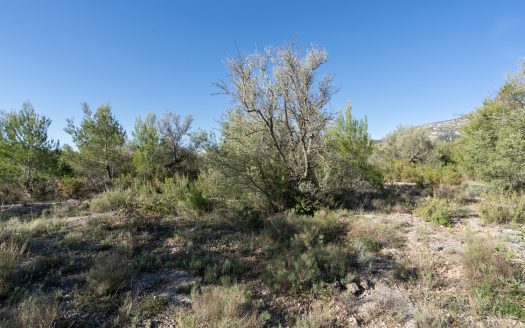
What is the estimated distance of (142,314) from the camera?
316 centimetres

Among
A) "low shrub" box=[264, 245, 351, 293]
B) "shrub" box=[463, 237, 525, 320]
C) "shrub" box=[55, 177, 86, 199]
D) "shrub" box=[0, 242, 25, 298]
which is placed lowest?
"shrub" box=[463, 237, 525, 320]

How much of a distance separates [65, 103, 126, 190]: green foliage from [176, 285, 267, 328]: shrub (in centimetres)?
1315

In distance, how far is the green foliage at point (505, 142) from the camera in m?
7.27

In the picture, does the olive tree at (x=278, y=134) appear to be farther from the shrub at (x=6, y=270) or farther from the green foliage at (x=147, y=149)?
the green foliage at (x=147, y=149)

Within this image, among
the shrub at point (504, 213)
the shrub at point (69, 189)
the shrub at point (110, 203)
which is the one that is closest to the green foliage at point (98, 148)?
the shrub at point (69, 189)

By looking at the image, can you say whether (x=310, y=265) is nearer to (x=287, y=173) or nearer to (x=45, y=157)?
(x=287, y=173)

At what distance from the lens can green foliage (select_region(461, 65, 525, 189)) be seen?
7273 millimetres

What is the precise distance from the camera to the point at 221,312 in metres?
3.01

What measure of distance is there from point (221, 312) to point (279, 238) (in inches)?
109

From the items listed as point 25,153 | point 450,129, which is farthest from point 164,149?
point 450,129

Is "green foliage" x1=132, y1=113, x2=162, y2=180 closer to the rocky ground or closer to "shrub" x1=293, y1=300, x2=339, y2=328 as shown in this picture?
the rocky ground

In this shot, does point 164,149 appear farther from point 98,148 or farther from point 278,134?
point 278,134

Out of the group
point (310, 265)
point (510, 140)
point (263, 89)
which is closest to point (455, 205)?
point (510, 140)

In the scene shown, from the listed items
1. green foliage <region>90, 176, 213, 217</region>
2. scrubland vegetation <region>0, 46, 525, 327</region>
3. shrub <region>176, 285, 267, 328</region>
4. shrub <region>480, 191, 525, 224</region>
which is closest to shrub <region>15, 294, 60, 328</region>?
scrubland vegetation <region>0, 46, 525, 327</region>
